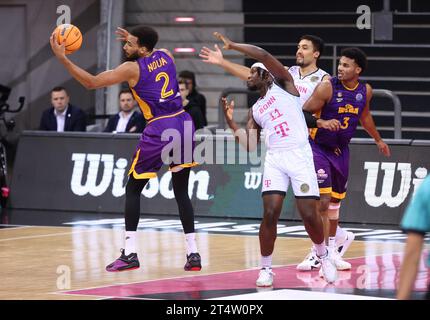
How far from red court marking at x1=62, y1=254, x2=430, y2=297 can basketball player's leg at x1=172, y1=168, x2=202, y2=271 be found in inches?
10.2

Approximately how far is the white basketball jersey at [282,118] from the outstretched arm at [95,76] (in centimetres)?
144

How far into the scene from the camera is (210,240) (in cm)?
1428

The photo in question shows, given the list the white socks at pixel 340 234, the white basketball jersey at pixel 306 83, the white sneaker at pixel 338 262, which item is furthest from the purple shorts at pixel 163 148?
the white socks at pixel 340 234

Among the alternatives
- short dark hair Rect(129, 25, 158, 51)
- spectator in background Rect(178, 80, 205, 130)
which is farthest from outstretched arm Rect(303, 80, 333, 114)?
spectator in background Rect(178, 80, 205, 130)

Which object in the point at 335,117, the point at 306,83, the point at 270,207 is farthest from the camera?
the point at 335,117

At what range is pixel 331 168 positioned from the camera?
12117mm

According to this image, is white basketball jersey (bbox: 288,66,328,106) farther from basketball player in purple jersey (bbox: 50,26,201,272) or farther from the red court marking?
the red court marking

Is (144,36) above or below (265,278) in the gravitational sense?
above

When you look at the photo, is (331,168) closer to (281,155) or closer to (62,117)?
(281,155)

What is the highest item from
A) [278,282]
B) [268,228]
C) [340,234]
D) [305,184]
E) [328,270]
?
[305,184]

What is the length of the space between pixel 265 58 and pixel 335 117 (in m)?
1.91

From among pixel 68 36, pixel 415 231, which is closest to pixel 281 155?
pixel 68 36

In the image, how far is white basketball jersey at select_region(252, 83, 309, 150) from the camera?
35.4 ft
